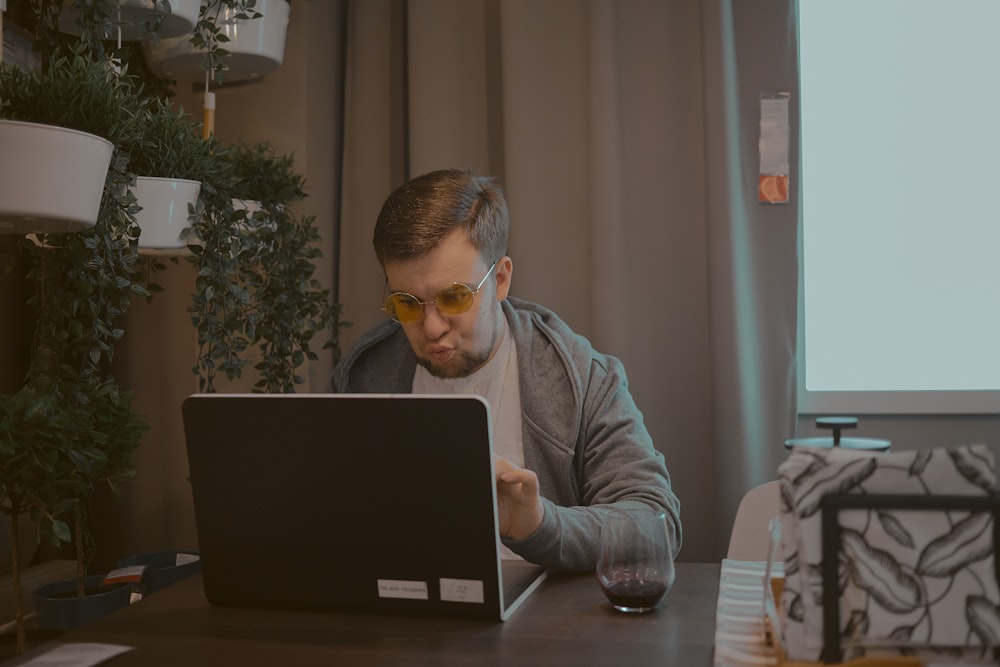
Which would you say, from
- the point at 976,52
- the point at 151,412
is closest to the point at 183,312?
the point at 151,412

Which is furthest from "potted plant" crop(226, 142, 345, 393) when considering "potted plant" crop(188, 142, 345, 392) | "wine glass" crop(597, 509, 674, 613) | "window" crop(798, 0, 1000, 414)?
"window" crop(798, 0, 1000, 414)

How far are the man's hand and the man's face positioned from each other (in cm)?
53

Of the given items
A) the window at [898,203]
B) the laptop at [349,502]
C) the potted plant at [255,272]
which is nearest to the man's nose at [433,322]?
the potted plant at [255,272]

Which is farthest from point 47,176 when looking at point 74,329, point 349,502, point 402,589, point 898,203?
point 898,203

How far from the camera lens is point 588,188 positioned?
2.58 m

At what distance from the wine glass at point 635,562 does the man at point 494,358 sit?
1.17 ft

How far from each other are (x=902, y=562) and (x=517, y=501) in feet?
1.82

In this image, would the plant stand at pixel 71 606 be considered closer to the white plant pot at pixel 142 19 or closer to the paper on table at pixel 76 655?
the paper on table at pixel 76 655

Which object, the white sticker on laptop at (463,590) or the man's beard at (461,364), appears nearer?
the white sticker on laptop at (463,590)

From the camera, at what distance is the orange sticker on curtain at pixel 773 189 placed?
8.19 feet

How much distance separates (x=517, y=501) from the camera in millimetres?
1363

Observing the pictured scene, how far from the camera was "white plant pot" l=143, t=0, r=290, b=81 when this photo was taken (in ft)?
7.38

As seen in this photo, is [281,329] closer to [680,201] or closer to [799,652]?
[680,201]

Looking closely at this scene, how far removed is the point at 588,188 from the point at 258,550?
1.56m
